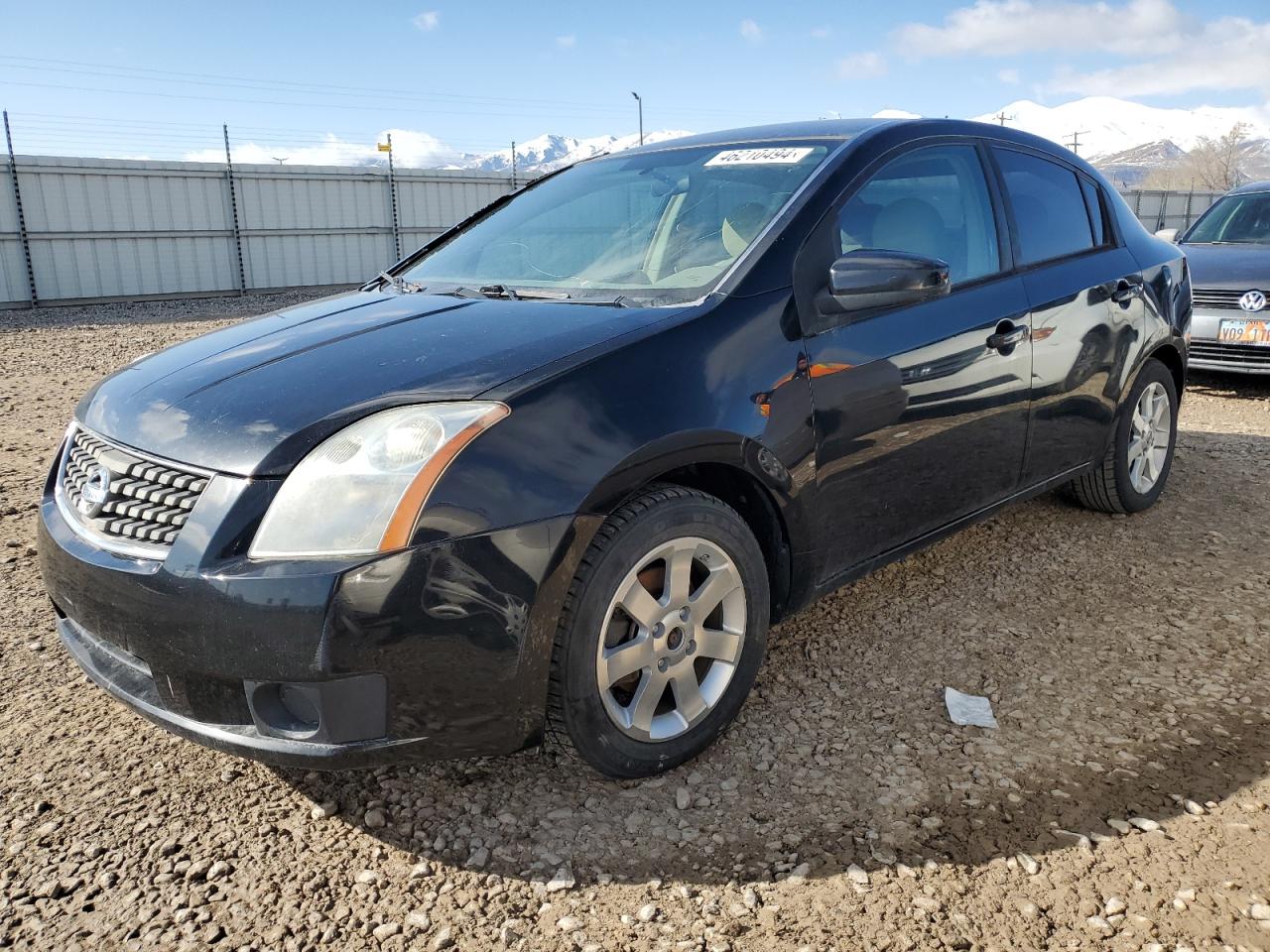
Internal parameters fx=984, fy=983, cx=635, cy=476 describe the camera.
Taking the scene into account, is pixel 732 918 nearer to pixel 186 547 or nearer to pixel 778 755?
pixel 778 755

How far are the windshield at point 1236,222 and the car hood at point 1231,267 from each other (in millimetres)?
305

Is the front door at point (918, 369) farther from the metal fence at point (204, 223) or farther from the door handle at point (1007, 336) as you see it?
the metal fence at point (204, 223)

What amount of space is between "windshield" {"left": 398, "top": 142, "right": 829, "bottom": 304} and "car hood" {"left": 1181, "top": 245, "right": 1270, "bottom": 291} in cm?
530

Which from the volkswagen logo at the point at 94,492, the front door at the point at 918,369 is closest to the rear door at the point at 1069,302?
the front door at the point at 918,369

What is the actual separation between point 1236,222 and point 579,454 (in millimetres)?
8333

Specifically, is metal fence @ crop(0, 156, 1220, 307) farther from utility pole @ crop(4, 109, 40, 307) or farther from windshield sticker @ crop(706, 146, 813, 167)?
windshield sticker @ crop(706, 146, 813, 167)

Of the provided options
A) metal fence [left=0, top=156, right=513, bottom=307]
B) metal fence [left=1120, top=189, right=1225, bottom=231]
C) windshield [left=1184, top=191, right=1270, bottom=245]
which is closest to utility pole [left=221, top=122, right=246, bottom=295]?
metal fence [left=0, top=156, right=513, bottom=307]

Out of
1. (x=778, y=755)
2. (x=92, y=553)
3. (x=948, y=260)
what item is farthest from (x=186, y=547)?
(x=948, y=260)

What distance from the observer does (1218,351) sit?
7.29m

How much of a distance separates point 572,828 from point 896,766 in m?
0.87

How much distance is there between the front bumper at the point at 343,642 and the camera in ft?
6.50

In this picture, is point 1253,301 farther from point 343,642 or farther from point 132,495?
point 132,495

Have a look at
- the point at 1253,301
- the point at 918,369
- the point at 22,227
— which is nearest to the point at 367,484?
the point at 918,369

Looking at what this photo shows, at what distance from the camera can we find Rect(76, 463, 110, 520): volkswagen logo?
7.52 ft
